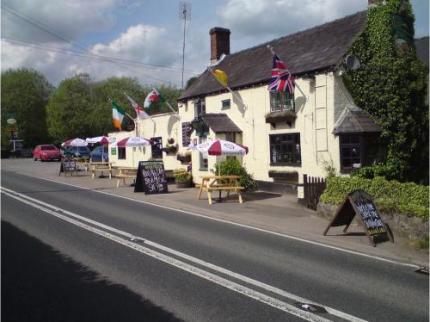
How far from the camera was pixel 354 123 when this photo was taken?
15609 mm

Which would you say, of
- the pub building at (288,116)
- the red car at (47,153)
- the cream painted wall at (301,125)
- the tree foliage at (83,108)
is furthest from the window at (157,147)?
the tree foliage at (83,108)

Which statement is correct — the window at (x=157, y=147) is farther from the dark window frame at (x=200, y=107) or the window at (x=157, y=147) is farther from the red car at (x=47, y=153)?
the red car at (x=47, y=153)

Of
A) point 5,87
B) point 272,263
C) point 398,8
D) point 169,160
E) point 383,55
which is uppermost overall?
point 5,87

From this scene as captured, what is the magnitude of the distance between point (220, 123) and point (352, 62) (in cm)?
620

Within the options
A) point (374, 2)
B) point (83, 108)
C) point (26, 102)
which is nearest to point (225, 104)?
point (374, 2)

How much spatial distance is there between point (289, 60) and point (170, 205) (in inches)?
303

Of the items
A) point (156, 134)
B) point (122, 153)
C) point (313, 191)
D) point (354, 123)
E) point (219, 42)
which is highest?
point (219, 42)

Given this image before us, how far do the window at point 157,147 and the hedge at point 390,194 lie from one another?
15.0 m

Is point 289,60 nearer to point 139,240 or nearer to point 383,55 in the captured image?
point 383,55

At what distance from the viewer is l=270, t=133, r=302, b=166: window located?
17844 mm

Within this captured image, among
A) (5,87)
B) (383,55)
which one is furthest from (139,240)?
(5,87)

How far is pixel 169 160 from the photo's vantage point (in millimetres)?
25922

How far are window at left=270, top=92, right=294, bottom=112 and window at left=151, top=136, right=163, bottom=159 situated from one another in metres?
9.52

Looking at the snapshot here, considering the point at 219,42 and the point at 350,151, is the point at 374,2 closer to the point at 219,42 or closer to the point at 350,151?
the point at 350,151
